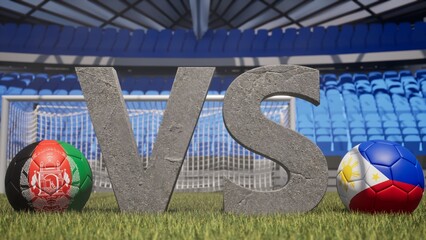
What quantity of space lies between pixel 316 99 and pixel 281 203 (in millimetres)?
895

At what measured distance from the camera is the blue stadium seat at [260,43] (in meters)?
15.8

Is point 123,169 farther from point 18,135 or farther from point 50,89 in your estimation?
point 50,89

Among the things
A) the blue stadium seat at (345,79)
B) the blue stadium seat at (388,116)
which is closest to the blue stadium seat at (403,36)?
the blue stadium seat at (345,79)

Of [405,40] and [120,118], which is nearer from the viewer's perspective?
[120,118]

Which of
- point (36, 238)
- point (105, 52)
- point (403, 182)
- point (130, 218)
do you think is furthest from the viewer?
point (105, 52)

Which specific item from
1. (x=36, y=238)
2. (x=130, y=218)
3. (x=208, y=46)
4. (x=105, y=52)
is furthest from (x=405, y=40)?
(x=36, y=238)

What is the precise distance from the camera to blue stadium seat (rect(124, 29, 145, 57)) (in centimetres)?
1581

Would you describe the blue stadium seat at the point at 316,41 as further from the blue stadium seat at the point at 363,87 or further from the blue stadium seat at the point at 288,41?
the blue stadium seat at the point at 363,87

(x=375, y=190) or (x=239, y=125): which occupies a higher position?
(x=239, y=125)

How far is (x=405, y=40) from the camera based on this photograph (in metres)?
14.8

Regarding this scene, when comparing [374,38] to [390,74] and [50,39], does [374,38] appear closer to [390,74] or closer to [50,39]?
[390,74]

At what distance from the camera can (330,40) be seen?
15633mm

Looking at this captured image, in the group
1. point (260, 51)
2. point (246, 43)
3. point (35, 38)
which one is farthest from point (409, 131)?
point (35, 38)

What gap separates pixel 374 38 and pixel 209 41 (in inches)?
233
